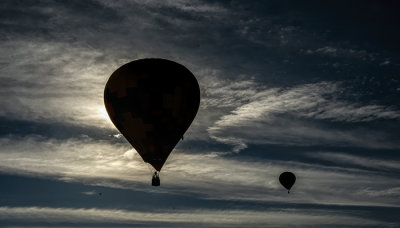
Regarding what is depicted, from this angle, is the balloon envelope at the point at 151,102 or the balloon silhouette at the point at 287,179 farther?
the balloon silhouette at the point at 287,179

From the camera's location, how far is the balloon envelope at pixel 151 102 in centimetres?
3288

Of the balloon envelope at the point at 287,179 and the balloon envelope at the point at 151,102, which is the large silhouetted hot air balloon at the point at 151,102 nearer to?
the balloon envelope at the point at 151,102

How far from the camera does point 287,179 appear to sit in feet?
189

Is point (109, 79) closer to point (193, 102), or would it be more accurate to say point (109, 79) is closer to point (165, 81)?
point (165, 81)

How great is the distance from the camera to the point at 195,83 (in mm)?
34531

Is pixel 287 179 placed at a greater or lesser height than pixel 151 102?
lesser

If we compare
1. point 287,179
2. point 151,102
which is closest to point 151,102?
point 151,102

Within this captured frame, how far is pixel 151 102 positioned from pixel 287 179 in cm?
3078

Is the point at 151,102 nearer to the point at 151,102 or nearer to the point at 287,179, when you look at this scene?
the point at 151,102

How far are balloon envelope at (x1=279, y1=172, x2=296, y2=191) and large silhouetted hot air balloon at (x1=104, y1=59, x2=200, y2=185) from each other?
2727 cm

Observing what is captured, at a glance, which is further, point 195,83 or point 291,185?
point 291,185

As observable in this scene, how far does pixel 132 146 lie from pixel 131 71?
242 inches

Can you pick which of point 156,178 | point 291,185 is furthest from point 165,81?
point 291,185

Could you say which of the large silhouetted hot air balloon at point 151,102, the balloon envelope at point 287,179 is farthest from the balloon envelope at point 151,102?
the balloon envelope at point 287,179
